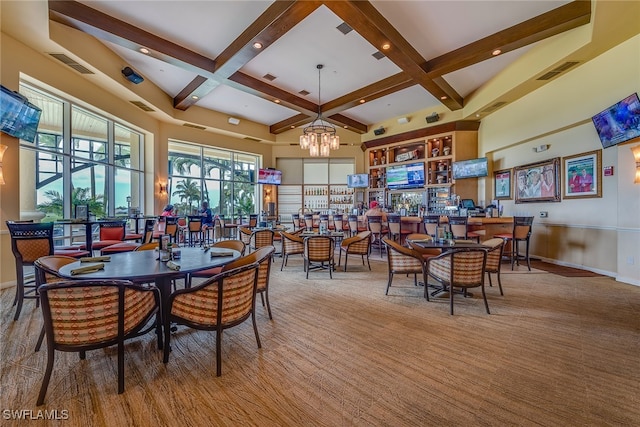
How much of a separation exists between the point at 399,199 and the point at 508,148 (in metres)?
4.03

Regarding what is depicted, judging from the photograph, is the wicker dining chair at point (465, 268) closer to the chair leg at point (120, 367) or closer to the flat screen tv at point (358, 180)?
the chair leg at point (120, 367)

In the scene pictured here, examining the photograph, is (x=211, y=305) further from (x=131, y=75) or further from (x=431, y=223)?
(x=131, y=75)

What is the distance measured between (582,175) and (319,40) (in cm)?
605

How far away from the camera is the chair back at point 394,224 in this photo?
687 centimetres

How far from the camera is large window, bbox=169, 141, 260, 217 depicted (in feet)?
32.4

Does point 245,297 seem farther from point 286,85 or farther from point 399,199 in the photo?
point 399,199

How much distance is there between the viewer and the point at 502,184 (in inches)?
318

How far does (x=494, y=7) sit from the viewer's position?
4.44 m

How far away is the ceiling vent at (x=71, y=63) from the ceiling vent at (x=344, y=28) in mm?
4999

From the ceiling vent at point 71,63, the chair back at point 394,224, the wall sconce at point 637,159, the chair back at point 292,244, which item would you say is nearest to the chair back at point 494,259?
the wall sconce at point 637,159

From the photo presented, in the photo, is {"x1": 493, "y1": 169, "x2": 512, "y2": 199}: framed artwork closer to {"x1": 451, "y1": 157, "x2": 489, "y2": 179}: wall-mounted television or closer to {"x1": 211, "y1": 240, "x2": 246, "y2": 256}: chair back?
{"x1": 451, "y1": 157, "x2": 489, "y2": 179}: wall-mounted television

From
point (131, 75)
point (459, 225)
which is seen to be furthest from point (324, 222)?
point (131, 75)

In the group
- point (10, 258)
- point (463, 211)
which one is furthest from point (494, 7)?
point (10, 258)

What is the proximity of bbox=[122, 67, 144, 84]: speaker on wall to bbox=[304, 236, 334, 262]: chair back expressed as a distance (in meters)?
5.56
